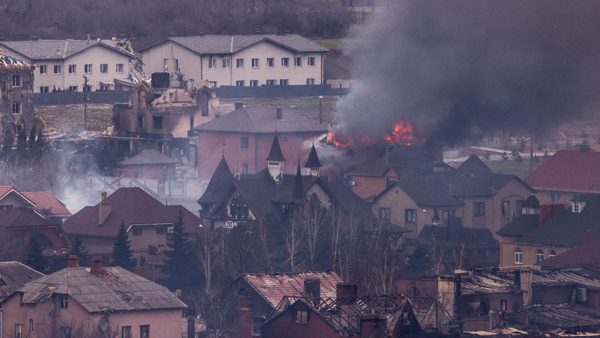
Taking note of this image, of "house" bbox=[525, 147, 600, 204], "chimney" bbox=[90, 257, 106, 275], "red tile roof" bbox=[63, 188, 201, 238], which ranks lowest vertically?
"chimney" bbox=[90, 257, 106, 275]

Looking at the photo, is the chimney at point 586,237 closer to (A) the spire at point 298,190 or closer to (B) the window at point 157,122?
(A) the spire at point 298,190

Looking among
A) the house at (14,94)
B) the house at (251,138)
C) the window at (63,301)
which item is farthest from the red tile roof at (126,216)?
the house at (14,94)

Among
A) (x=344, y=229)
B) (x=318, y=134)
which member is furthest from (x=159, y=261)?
(x=318, y=134)

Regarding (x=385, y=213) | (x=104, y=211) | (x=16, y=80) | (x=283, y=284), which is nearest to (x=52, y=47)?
(x=16, y=80)

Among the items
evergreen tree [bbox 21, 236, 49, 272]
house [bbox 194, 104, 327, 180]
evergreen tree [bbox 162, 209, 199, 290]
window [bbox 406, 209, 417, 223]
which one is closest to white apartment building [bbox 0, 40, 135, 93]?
house [bbox 194, 104, 327, 180]

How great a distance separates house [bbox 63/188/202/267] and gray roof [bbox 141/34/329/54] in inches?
1497

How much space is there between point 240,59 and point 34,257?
54.7 m

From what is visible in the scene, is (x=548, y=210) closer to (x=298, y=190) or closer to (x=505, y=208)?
(x=505, y=208)

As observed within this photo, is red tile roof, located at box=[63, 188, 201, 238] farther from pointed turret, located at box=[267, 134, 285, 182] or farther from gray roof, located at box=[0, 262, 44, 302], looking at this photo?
gray roof, located at box=[0, 262, 44, 302]

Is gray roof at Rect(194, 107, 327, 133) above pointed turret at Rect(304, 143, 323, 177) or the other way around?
above

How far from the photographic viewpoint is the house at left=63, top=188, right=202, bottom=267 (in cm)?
7641

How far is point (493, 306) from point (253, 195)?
3198 centimetres

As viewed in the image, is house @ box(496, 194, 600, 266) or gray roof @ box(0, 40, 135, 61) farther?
gray roof @ box(0, 40, 135, 61)

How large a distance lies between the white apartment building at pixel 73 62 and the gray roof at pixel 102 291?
190ft
